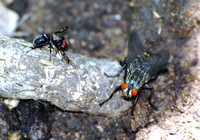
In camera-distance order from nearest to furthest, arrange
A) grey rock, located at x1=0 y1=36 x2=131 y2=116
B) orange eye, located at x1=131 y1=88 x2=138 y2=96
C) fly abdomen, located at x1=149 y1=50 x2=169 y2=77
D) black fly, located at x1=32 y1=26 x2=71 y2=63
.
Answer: grey rock, located at x1=0 y1=36 x2=131 y2=116, black fly, located at x1=32 y1=26 x2=71 y2=63, orange eye, located at x1=131 y1=88 x2=138 y2=96, fly abdomen, located at x1=149 y1=50 x2=169 y2=77

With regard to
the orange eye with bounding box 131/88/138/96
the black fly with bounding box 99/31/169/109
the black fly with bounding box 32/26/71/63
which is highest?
the black fly with bounding box 32/26/71/63

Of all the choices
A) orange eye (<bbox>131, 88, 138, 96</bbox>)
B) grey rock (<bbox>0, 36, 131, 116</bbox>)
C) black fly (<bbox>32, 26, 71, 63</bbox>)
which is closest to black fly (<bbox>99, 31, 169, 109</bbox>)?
orange eye (<bbox>131, 88, 138, 96</bbox>)

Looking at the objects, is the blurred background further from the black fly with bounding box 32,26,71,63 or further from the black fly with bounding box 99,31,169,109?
→ the black fly with bounding box 32,26,71,63

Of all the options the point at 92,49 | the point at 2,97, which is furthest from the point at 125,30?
the point at 2,97

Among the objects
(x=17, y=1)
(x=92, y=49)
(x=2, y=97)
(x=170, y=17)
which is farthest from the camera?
(x=17, y=1)

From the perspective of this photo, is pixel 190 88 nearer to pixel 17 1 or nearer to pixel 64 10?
pixel 64 10

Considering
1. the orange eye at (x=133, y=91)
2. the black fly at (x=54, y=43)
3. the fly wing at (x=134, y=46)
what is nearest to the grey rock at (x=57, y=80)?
the black fly at (x=54, y=43)

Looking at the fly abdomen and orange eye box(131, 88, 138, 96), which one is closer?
orange eye box(131, 88, 138, 96)

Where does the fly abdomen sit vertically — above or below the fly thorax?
above
